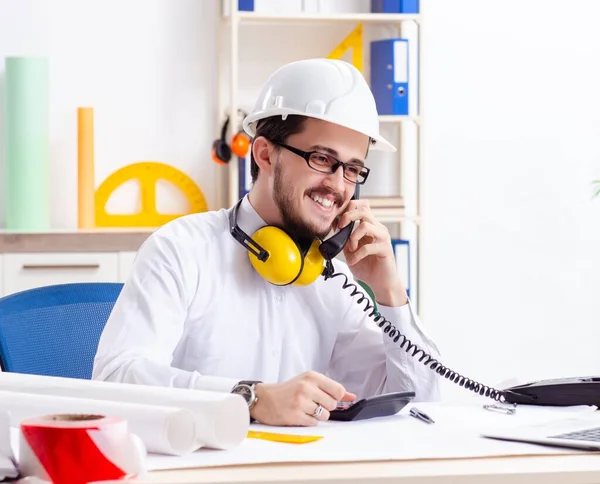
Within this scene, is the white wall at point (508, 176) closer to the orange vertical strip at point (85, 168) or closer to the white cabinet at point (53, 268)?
the orange vertical strip at point (85, 168)

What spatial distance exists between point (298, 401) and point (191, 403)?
266mm

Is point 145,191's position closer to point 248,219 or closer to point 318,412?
point 248,219

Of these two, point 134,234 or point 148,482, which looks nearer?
point 148,482

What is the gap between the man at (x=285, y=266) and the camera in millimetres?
1962

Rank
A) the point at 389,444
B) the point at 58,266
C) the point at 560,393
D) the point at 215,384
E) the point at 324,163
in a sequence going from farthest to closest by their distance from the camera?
1. the point at 58,266
2. the point at 324,163
3. the point at 560,393
4. the point at 215,384
5. the point at 389,444

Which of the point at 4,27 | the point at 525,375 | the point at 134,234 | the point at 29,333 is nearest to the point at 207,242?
the point at 29,333

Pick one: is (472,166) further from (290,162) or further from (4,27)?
(290,162)

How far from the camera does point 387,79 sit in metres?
3.88

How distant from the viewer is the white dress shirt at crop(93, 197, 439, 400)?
73.5 inches

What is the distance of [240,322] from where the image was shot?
2031 mm

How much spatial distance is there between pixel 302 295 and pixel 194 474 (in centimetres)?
101

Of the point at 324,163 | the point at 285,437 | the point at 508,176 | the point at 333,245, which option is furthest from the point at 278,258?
the point at 508,176

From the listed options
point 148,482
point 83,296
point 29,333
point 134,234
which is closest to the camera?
point 148,482

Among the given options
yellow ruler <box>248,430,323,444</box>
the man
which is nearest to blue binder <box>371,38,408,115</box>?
the man
